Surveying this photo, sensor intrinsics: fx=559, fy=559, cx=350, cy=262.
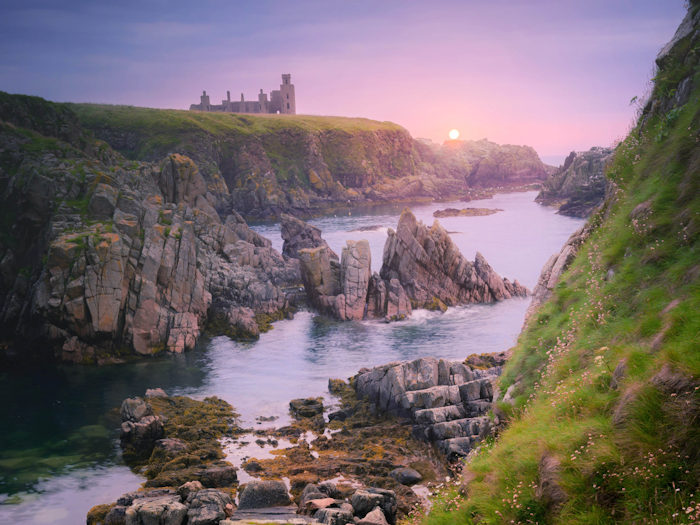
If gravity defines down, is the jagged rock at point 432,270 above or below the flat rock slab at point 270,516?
above

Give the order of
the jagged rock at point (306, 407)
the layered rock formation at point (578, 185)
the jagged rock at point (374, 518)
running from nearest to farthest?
the jagged rock at point (374, 518) < the jagged rock at point (306, 407) < the layered rock formation at point (578, 185)

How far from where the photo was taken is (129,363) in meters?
44.5

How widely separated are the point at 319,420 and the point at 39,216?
3497 centimetres

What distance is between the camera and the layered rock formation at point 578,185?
113 metres

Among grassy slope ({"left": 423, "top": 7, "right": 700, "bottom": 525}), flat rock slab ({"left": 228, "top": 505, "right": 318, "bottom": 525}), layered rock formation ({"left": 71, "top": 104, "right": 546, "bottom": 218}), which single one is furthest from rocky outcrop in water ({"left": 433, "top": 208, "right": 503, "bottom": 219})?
flat rock slab ({"left": 228, "top": 505, "right": 318, "bottom": 525})

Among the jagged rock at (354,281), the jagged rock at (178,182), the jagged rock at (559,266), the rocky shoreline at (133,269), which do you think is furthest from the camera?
the jagged rock at (178,182)

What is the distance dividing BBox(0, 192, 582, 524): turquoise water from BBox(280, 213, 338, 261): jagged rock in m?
23.9

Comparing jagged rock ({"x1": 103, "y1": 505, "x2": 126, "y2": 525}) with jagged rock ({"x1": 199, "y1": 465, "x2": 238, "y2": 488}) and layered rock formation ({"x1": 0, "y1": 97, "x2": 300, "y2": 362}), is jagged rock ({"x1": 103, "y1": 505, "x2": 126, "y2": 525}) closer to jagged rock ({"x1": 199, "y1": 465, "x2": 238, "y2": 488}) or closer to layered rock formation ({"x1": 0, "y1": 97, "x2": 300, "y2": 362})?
jagged rock ({"x1": 199, "y1": 465, "x2": 238, "y2": 488})

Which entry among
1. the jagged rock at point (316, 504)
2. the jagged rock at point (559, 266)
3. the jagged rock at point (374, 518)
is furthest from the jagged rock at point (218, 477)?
the jagged rock at point (559, 266)

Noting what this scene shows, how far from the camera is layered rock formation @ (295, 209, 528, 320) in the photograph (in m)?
Result: 57.5

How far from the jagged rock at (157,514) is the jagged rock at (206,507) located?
0.34 m

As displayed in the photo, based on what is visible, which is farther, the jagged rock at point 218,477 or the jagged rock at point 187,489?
the jagged rock at point 218,477

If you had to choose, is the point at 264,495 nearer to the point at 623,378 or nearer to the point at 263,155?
the point at 623,378

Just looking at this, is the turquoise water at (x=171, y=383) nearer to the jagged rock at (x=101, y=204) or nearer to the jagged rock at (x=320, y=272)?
the jagged rock at (x=320, y=272)
